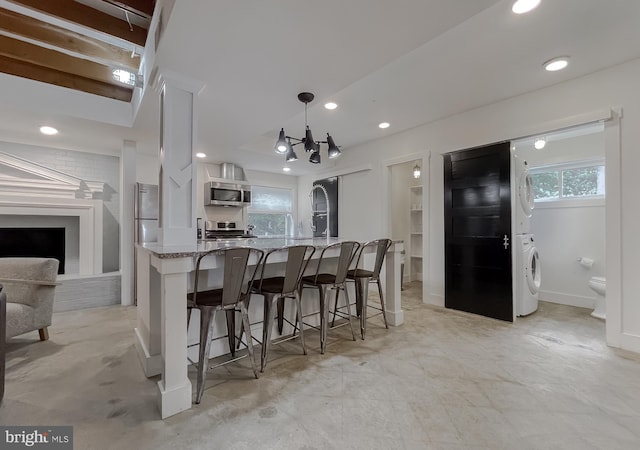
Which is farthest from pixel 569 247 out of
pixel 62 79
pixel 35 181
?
pixel 35 181

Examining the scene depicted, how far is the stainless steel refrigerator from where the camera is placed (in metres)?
4.04

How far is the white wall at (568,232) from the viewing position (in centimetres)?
375

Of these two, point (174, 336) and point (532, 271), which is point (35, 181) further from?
point (532, 271)

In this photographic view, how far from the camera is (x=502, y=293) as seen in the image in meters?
3.33

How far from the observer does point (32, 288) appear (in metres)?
2.67

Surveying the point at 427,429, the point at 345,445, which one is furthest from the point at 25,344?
the point at 427,429

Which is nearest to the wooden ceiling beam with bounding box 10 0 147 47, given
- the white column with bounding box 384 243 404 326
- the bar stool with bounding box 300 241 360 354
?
the bar stool with bounding box 300 241 360 354

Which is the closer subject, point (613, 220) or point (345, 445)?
point (345, 445)

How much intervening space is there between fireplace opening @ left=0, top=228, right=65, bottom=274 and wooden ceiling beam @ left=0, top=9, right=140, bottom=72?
9.67 ft

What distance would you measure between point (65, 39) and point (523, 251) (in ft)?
16.8

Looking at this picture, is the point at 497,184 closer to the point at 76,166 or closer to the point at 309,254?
the point at 309,254

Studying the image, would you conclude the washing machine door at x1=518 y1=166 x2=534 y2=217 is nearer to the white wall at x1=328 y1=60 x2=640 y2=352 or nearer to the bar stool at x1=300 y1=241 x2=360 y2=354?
the white wall at x1=328 y1=60 x2=640 y2=352

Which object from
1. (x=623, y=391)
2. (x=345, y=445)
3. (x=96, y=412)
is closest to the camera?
(x=345, y=445)

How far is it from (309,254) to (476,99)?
8.93 feet
